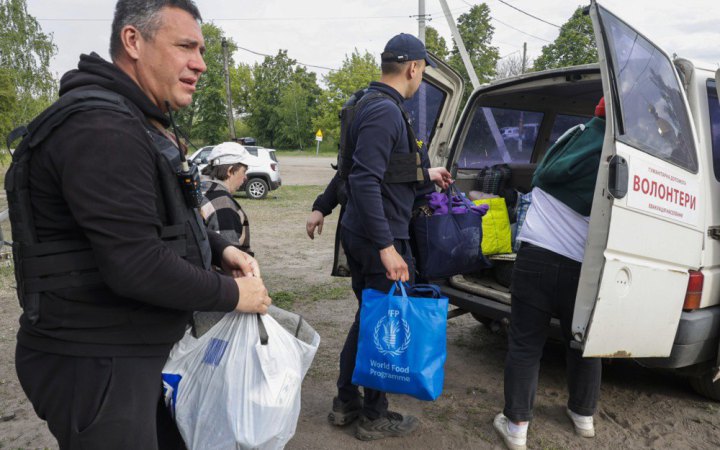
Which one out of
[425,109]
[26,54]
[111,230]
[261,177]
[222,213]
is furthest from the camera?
[26,54]

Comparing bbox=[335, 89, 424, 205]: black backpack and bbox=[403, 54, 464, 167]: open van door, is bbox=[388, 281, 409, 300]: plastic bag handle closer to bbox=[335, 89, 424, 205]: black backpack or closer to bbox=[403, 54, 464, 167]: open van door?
bbox=[335, 89, 424, 205]: black backpack

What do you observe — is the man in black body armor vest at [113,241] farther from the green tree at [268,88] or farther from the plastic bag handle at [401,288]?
the green tree at [268,88]

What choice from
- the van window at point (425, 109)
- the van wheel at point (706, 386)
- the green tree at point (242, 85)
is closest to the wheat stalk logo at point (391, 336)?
the van wheel at point (706, 386)

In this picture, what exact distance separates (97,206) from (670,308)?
9.09 feet

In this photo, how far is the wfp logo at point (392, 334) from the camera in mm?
2650

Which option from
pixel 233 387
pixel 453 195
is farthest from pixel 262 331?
pixel 453 195

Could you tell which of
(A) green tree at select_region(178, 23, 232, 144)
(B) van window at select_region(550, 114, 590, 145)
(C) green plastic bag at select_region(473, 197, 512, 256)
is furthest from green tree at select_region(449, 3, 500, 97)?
(C) green plastic bag at select_region(473, 197, 512, 256)

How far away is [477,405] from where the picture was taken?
3.43m

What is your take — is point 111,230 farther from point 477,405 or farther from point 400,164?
point 477,405

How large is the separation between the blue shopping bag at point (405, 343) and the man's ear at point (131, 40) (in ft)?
5.42

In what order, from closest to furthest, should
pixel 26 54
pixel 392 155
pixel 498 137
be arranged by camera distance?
pixel 392 155 → pixel 498 137 → pixel 26 54

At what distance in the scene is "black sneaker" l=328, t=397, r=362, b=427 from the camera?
307cm

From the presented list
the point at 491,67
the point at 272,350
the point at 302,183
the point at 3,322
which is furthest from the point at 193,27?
the point at 491,67

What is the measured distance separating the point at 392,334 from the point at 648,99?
176cm
